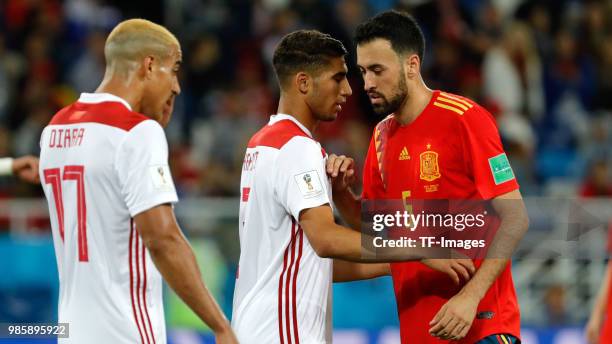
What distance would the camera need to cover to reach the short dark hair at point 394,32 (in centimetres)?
551

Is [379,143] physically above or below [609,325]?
above

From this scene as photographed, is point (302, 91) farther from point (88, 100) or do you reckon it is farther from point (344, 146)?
point (344, 146)

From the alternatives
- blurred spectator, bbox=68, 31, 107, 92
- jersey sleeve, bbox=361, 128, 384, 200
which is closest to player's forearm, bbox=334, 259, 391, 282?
jersey sleeve, bbox=361, 128, 384, 200

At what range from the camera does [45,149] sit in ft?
16.7

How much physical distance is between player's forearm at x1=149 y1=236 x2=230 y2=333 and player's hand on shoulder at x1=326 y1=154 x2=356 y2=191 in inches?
35.8

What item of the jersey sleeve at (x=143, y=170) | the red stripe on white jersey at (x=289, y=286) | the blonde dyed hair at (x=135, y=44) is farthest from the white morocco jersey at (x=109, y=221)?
the red stripe on white jersey at (x=289, y=286)

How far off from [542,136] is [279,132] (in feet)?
27.7

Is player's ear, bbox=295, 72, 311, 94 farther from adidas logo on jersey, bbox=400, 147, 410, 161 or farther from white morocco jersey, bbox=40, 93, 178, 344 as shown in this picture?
white morocco jersey, bbox=40, 93, 178, 344

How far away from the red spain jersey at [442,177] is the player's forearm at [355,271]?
0.18m

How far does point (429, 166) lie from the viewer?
5.45m

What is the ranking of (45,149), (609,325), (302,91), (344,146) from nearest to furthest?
(45,149) < (302,91) < (609,325) < (344,146)

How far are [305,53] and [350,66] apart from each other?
6674 millimetres

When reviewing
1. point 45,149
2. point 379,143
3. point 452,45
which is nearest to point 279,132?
point 379,143

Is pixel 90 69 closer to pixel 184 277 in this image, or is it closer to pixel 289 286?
pixel 289 286
